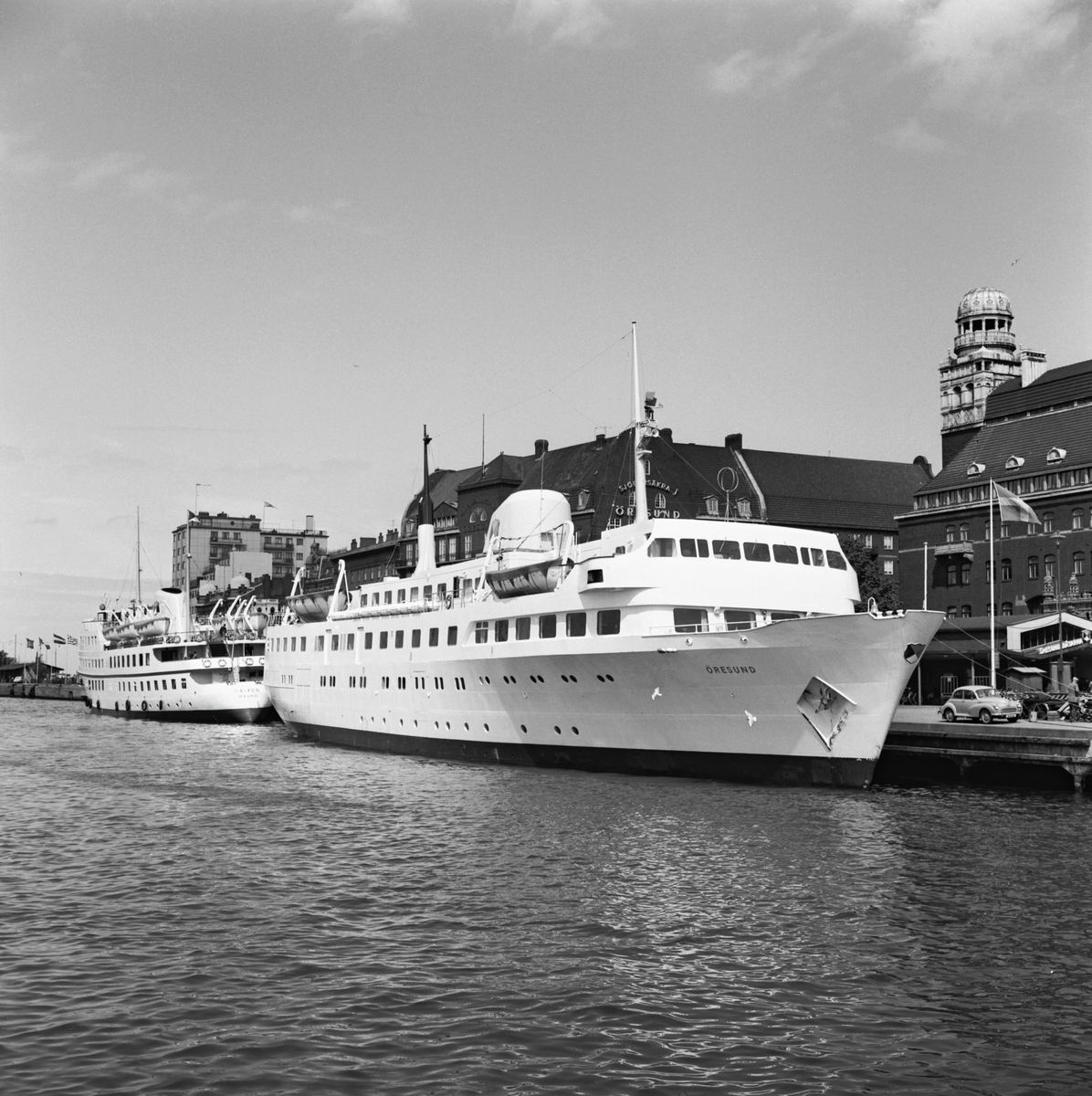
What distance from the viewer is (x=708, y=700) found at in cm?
3597

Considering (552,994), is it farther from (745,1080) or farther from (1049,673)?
(1049,673)

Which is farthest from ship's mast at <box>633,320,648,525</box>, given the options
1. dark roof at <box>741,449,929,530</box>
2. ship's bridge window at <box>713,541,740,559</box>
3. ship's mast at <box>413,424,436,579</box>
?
dark roof at <box>741,449,929,530</box>

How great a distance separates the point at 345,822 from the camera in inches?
1193

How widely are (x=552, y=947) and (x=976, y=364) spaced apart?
312 feet

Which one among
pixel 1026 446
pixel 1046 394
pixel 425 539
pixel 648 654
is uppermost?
pixel 1046 394

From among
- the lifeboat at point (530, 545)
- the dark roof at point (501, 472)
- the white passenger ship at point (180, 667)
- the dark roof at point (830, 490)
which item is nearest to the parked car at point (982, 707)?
the lifeboat at point (530, 545)

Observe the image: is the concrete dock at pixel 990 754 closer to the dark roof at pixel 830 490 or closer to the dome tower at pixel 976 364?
the dome tower at pixel 976 364

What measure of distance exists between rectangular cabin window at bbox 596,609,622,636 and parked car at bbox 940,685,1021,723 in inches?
556

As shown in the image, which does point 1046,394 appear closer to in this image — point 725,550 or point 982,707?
point 982,707

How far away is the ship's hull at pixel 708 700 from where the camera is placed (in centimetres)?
3409

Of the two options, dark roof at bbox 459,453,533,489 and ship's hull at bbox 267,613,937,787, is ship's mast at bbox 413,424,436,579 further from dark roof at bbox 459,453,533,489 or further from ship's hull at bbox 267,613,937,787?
dark roof at bbox 459,453,533,489

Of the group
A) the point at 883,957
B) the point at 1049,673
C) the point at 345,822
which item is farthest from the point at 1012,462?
the point at 883,957

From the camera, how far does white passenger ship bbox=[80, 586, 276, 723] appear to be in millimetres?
79688

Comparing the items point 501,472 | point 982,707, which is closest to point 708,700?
point 982,707
